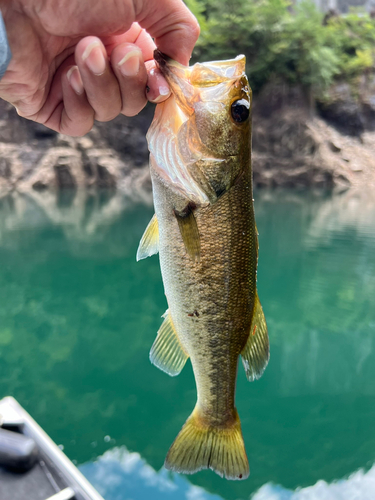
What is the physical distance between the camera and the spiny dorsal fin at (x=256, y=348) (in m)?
1.46

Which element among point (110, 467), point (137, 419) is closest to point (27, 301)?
point (137, 419)

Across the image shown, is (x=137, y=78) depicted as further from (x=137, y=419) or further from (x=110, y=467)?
(x=137, y=419)

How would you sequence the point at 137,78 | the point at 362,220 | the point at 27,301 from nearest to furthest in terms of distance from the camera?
the point at 137,78, the point at 27,301, the point at 362,220

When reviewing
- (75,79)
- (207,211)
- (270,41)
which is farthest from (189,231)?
(270,41)

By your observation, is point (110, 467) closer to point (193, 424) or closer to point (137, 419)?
point (137, 419)

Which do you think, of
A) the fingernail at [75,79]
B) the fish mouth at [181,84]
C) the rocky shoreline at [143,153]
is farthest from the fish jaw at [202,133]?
the rocky shoreline at [143,153]

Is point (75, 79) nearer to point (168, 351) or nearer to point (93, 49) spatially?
point (93, 49)

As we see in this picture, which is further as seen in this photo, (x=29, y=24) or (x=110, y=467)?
(x=110, y=467)

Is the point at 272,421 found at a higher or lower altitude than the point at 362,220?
higher

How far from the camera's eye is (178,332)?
4.83 ft

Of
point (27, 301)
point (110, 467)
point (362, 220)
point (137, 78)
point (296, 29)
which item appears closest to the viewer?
point (137, 78)

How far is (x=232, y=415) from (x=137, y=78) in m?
1.29

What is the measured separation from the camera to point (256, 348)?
148cm

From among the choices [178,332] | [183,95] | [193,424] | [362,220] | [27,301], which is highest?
[183,95]
